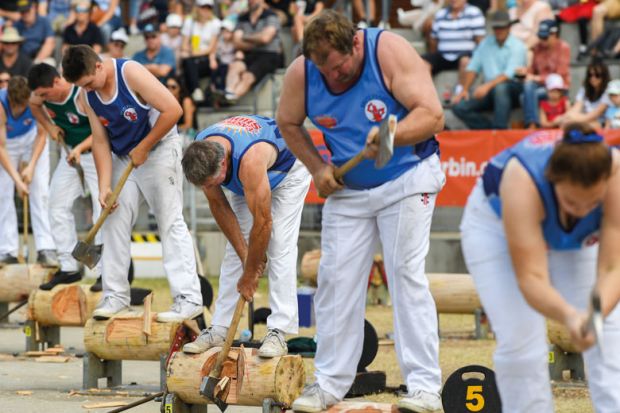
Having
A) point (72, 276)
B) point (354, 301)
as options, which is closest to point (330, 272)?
point (354, 301)

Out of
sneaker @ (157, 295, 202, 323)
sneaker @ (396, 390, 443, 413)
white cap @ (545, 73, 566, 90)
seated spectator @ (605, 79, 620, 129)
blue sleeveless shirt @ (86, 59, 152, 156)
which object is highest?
white cap @ (545, 73, 566, 90)

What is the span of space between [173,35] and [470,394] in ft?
45.3

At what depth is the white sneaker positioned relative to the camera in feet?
26.8

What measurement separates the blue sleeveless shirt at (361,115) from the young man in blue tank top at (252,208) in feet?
3.49

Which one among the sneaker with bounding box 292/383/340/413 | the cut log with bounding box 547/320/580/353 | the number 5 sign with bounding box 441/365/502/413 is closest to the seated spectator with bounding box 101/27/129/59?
the cut log with bounding box 547/320/580/353

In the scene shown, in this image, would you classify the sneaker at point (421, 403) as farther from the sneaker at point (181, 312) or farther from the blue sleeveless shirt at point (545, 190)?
the sneaker at point (181, 312)

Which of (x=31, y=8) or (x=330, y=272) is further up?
(x=31, y=8)

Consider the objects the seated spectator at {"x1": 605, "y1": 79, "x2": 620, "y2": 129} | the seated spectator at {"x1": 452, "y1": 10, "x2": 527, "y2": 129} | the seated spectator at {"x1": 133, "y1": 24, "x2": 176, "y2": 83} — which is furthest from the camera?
the seated spectator at {"x1": 133, "y1": 24, "x2": 176, "y2": 83}

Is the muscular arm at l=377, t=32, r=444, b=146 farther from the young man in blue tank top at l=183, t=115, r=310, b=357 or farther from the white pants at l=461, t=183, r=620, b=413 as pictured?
the young man in blue tank top at l=183, t=115, r=310, b=357

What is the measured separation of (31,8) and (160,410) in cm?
1384

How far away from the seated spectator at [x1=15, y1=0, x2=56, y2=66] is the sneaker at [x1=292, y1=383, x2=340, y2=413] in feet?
47.7

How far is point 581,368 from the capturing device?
33.8ft

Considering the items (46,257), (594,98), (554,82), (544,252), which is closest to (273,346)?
(544,252)

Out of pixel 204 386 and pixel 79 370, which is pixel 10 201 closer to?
pixel 79 370
